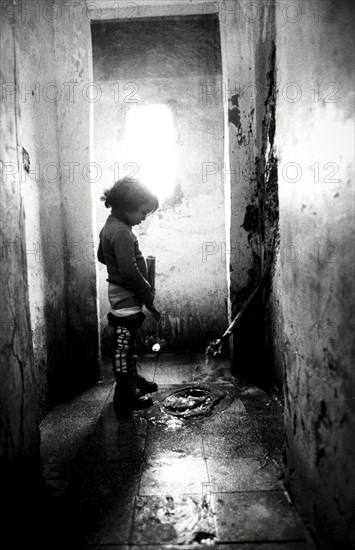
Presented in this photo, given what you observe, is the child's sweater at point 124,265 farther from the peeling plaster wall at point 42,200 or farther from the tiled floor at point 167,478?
the tiled floor at point 167,478

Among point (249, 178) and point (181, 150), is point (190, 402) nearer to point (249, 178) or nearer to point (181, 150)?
point (249, 178)

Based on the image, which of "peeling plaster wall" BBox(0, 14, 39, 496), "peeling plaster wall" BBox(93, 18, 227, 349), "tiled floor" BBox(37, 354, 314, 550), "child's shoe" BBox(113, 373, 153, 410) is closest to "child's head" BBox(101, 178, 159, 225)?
"peeling plaster wall" BBox(0, 14, 39, 496)

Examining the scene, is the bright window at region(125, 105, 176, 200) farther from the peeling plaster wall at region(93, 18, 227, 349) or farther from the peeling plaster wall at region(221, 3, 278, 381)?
the peeling plaster wall at region(221, 3, 278, 381)

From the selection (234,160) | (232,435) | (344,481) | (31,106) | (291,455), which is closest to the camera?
(344,481)

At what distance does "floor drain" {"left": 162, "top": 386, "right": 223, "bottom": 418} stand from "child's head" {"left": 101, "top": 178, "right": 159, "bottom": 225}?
5.95ft

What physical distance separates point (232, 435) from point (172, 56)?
490cm

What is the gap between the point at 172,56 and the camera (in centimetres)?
523

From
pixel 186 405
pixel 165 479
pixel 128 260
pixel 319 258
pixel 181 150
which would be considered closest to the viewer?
pixel 319 258

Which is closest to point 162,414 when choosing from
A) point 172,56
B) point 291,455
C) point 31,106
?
point 291,455

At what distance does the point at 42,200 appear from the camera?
3676mm

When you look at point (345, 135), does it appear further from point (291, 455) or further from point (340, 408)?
point (291, 455)

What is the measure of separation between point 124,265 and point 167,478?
5.86 ft

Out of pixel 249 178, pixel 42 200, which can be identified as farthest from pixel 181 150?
pixel 42 200

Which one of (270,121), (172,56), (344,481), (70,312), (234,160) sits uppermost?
(172,56)
